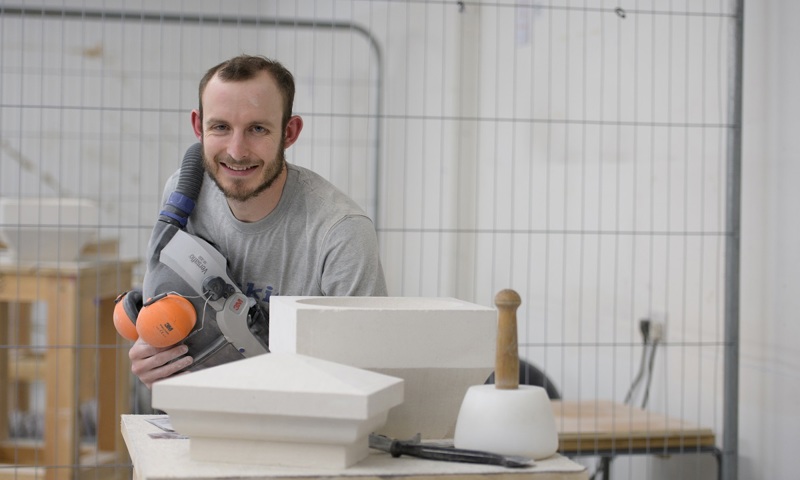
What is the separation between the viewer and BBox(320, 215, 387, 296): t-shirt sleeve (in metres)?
1.58

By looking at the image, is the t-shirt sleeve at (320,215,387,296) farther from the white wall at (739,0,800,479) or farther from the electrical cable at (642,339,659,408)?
the electrical cable at (642,339,659,408)

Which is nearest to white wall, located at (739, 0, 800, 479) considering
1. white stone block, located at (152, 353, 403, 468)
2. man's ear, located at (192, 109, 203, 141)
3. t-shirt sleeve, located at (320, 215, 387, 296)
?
t-shirt sleeve, located at (320, 215, 387, 296)

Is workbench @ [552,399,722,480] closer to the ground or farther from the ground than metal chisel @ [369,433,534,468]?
closer to the ground

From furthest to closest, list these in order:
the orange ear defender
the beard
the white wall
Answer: the white wall < the beard < the orange ear defender

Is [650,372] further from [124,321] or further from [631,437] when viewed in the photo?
[124,321]

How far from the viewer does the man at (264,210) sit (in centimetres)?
153

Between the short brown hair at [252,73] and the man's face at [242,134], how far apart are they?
1 centimetres

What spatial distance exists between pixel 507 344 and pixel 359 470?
0.20 m

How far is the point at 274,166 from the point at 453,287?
2396 millimetres

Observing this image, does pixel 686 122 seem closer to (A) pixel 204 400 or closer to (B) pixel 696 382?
(B) pixel 696 382

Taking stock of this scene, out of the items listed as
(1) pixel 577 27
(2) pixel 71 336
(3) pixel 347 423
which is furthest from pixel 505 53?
(3) pixel 347 423

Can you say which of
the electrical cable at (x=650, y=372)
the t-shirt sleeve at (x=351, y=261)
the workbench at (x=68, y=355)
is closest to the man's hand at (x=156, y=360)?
the t-shirt sleeve at (x=351, y=261)

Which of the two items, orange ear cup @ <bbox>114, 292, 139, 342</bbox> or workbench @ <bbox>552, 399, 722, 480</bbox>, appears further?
workbench @ <bbox>552, 399, 722, 480</bbox>

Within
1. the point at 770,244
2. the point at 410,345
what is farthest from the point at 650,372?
the point at 410,345
